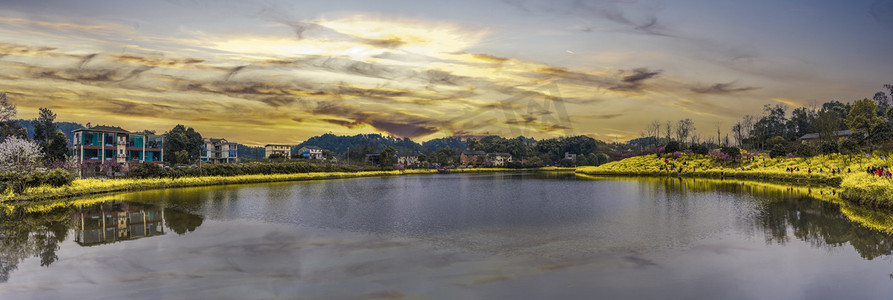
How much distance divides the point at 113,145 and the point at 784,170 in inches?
3173

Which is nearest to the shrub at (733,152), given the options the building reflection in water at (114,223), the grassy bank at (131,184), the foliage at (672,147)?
the foliage at (672,147)

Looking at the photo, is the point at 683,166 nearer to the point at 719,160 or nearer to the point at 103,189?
the point at 719,160

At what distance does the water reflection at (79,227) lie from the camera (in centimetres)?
1224

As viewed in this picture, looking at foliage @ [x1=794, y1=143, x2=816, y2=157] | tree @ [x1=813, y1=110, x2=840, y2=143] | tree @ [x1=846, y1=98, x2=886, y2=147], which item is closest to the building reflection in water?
foliage @ [x1=794, y1=143, x2=816, y2=157]

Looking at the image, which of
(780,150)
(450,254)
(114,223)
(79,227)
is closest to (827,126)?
(780,150)

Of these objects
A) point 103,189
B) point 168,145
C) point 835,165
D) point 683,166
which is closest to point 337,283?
point 103,189

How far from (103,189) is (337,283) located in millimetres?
30893

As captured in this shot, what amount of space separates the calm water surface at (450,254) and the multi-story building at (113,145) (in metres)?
45.9

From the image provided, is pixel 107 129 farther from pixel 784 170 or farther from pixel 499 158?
pixel 499 158

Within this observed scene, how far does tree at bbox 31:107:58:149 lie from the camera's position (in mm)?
53062

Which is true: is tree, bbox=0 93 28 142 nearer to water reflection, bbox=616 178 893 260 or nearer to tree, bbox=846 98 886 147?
water reflection, bbox=616 178 893 260

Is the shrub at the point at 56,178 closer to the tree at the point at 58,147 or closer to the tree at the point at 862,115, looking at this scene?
the tree at the point at 58,147

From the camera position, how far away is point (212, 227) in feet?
53.4

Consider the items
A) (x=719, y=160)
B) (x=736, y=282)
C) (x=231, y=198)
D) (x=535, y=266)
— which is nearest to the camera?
(x=736, y=282)
